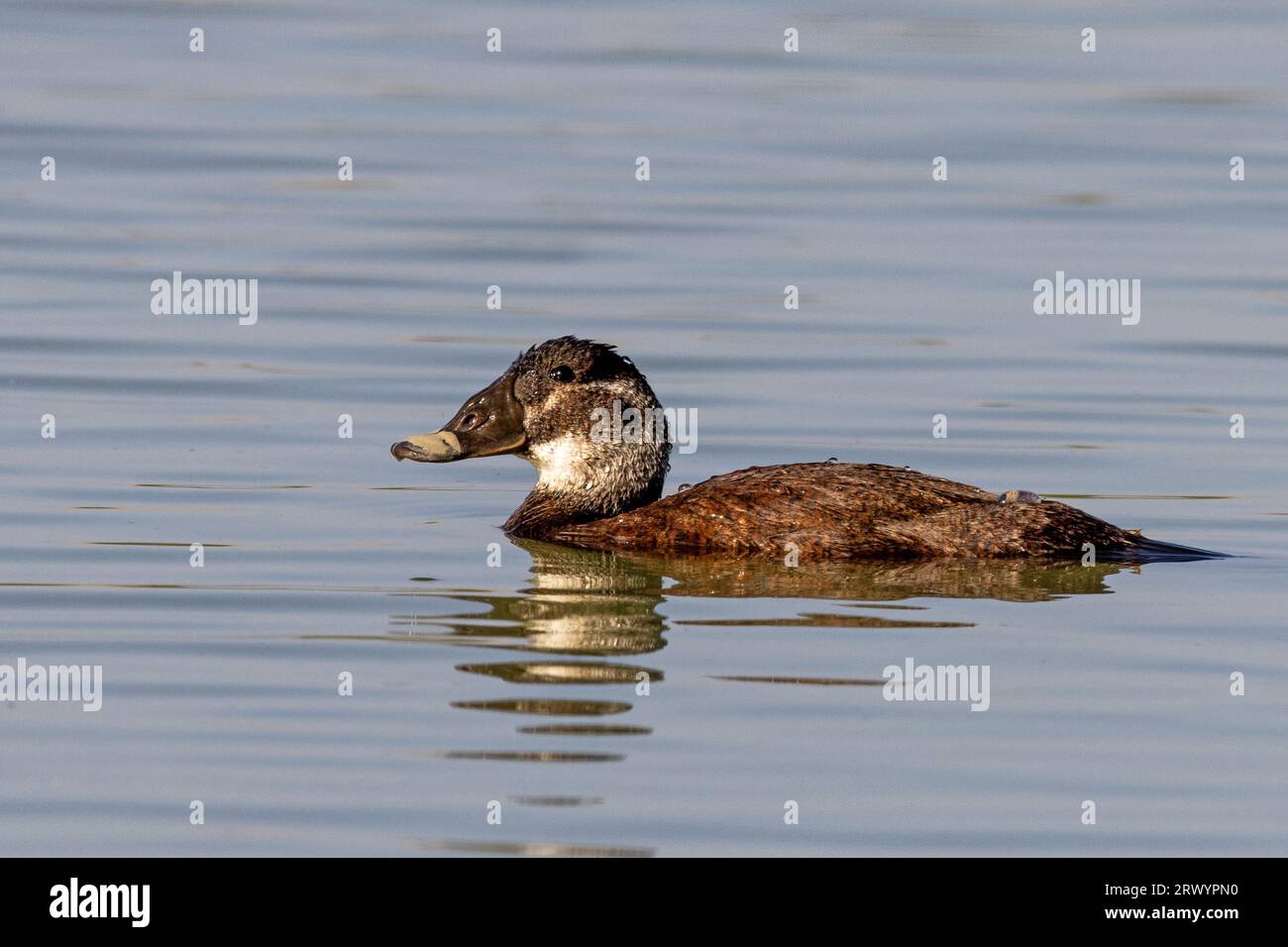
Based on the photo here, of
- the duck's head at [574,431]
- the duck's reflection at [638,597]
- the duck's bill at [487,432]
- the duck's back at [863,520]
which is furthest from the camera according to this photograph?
the duck's bill at [487,432]

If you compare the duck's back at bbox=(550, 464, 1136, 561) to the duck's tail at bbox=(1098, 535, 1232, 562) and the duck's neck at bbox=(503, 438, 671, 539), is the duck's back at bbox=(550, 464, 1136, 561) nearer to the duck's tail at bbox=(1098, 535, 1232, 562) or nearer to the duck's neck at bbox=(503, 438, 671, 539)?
the duck's tail at bbox=(1098, 535, 1232, 562)

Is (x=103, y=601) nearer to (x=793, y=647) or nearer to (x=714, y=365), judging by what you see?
(x=793, y=647)

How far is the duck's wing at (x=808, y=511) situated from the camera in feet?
43.2

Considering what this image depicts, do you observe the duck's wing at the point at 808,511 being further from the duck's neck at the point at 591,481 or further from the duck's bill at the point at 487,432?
the duck's bill at the point at 487,432

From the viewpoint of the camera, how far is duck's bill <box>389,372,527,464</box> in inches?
570

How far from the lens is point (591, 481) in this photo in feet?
47.4

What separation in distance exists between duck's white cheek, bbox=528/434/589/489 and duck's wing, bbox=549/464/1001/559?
2.70 feet

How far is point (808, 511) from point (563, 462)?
1784 millimetres

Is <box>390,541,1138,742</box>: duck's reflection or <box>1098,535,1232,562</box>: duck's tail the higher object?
<box>1098,535,1232,562</box>: duck's tail

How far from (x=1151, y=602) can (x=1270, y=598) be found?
62cm

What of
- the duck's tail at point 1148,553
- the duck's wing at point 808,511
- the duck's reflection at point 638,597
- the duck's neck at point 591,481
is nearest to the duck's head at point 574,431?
the duck's neck at point 591,481

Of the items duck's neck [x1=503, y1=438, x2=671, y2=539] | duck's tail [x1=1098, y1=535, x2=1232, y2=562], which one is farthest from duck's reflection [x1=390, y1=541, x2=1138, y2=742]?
duck's neck [x1=503, y1=438, x2=671, y2=539]

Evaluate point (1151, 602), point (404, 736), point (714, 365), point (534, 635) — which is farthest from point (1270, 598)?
point (714, 365)

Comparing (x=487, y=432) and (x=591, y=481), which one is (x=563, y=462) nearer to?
(x=591, y=481)
